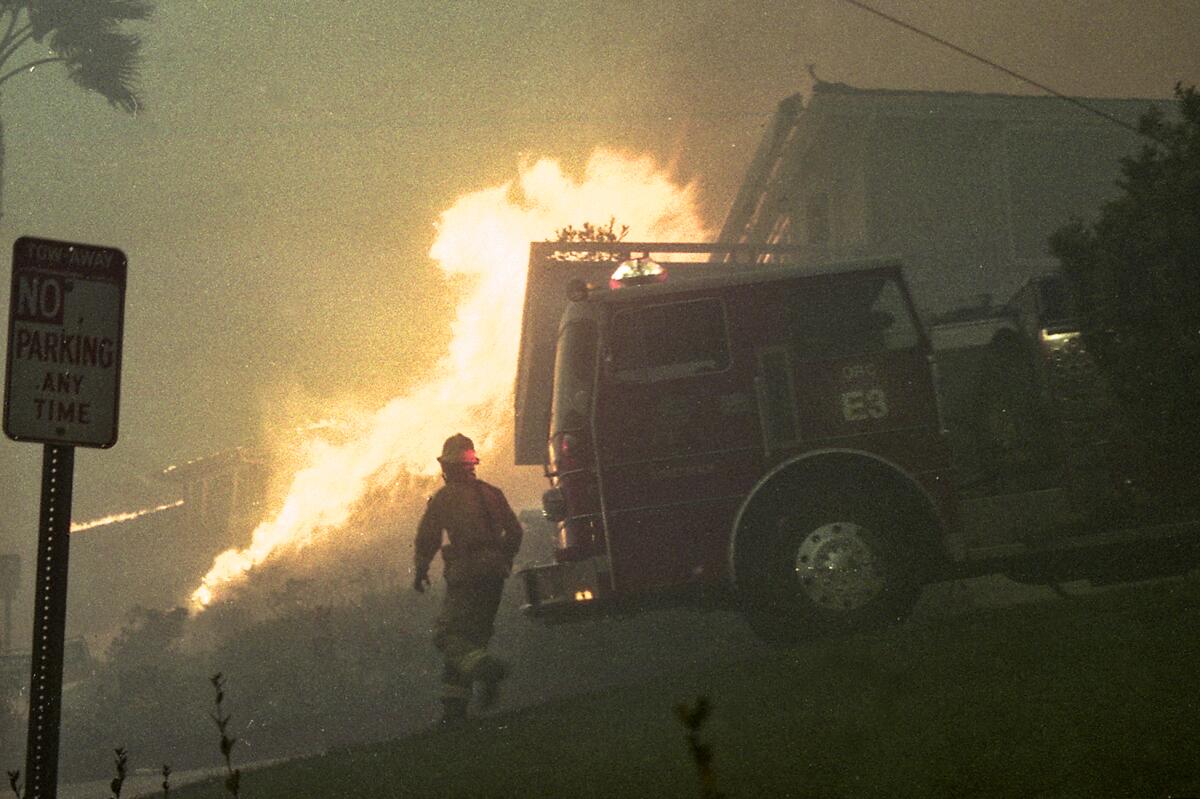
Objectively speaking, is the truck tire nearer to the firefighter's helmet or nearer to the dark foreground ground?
the dark foreground ground

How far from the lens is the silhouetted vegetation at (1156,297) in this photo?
779 cm

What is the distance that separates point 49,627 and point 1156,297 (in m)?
6.67

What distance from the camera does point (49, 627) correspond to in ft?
12.1

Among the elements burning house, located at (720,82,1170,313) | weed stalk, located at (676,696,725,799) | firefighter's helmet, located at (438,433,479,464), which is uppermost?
burning house, located at (720,82,1170,313)

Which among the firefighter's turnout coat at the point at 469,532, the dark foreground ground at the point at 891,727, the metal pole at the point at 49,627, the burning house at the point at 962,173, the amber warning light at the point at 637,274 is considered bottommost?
the dark foreground ground at the point at 891,727

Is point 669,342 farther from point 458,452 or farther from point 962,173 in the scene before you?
point 962,173

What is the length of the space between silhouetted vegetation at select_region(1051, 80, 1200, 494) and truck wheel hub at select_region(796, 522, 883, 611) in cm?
180

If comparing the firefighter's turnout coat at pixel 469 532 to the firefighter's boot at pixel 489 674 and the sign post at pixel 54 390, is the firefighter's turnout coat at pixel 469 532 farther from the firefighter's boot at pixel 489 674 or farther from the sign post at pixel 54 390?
the sign post at pixel 54 390

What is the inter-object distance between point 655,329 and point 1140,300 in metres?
3.03

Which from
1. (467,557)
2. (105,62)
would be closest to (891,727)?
(467,557)

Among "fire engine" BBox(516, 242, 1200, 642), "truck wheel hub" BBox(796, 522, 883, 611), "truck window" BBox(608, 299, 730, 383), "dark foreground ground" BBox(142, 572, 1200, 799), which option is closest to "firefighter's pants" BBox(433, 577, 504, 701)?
"dark foreground ground" BBox(142, 572, 1200, 799)

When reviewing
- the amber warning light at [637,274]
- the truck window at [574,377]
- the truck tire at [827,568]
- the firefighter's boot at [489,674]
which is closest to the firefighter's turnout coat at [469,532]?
the firefighter's boot at [489,674]

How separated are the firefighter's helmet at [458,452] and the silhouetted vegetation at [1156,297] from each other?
4.43 meters

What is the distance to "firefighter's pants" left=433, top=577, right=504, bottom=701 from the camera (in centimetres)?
903
